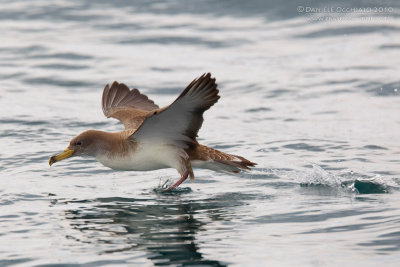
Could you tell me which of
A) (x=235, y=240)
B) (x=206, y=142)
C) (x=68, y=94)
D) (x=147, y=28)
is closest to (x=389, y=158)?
(x=206, y=142)

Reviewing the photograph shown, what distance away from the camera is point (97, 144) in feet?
28.7

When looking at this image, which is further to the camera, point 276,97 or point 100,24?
point 100,24

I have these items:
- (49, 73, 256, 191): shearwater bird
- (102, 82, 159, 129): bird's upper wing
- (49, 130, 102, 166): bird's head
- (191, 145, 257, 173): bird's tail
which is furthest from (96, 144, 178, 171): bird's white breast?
(102, 82, 159, 129): bird's upper wing

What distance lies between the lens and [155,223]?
744 centimetres

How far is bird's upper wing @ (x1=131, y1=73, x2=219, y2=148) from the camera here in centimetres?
748

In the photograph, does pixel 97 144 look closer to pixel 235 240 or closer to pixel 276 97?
Answer: pixel 235 240

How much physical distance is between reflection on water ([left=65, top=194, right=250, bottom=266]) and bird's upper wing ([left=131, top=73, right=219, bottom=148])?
675 mm

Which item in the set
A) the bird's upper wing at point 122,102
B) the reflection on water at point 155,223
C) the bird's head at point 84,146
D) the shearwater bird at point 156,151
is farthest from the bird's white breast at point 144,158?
the bird's upper wing at point 122,102

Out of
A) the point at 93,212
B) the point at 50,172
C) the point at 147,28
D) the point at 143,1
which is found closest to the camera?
the point at 93,212

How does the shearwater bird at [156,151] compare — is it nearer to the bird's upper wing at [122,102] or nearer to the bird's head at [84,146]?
the bird's head at [84,146]

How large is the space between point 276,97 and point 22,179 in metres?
5.46

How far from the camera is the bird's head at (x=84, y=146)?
8758 millimetres

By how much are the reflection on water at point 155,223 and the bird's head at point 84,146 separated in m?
0.70

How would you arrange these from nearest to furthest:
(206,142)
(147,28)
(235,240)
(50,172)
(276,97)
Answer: (235,240) → (50,172) → (206,142) → (276,97) → (147,28)
